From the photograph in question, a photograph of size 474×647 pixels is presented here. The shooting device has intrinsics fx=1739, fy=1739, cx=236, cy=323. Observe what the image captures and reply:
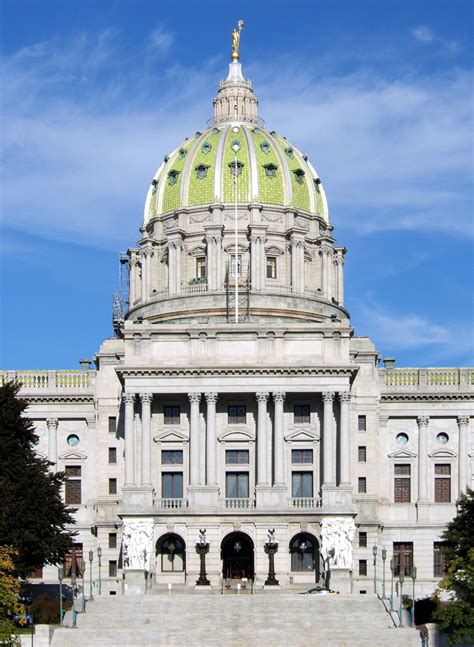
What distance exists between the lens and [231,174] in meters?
143

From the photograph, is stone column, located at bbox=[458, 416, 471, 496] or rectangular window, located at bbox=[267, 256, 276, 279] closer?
stone column, located at bbox=[458, 416, 471, 496]

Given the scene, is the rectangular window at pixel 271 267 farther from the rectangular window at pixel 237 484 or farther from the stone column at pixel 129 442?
the stone column at pixel 129 442

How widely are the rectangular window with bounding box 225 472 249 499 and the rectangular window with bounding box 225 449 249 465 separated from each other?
2.46 ft

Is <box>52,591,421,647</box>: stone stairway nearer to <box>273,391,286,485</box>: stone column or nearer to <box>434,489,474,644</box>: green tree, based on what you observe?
<box>434,489,474,644</box>: green tree

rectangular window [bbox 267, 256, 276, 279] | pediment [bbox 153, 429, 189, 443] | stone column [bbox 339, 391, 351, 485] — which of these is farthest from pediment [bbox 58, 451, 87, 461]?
rectangular window [bbox 267, 256, 276, 279]

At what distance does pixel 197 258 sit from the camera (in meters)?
140

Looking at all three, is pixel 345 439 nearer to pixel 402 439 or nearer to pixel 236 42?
pixel 402 439

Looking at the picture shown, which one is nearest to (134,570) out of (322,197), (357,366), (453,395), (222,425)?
(222,425)

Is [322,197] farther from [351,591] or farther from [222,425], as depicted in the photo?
[351,591]

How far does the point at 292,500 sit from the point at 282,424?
5087 mm

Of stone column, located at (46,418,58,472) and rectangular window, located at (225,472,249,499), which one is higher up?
stone column, located at (46,418,58,472)

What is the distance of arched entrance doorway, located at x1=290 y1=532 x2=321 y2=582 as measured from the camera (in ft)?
378

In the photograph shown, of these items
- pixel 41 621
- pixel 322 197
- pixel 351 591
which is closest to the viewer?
pixel 41 621

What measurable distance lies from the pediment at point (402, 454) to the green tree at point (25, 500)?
31621mm
